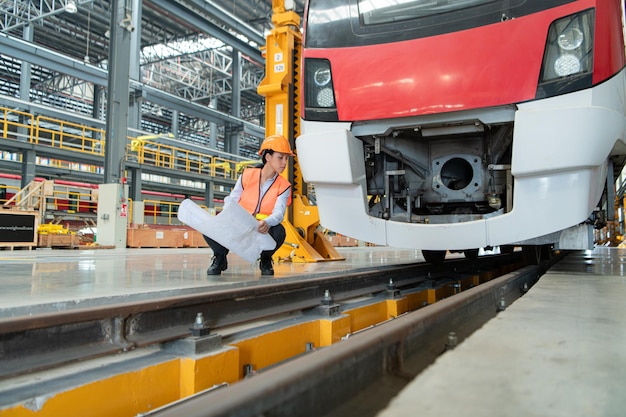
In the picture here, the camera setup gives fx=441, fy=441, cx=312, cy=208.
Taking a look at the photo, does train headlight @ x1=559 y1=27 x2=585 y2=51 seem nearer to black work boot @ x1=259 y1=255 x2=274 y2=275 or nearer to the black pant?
the black pant

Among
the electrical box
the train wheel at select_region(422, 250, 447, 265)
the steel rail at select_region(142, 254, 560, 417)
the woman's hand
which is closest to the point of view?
the steel rail at select_region(142, 254, 560, 417)

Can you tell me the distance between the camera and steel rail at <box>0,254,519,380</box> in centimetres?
151

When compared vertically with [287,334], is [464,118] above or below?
above

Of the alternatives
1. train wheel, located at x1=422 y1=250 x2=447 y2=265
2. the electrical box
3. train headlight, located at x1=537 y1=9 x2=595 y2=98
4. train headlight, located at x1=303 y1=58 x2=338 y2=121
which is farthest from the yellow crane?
the electrical box

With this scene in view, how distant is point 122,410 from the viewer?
1569 millimetres

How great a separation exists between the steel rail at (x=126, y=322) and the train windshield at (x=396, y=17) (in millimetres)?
1811

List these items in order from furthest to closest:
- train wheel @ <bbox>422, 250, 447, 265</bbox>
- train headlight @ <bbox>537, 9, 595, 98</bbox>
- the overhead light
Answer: the overhead light < train wheel @ <bbox>422, 250, 447, 265</bbox> < train headlight @ <bbox>537, 9, 595, 98</bbox>

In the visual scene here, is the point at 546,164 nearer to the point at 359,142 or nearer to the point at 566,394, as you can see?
the point at 359,142

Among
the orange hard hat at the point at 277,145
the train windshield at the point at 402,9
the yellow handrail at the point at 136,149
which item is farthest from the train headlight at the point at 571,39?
the yellow handrail at the point at 136,149

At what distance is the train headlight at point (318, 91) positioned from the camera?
3244mm

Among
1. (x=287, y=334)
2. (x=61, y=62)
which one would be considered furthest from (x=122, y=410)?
(x=61, y=62)

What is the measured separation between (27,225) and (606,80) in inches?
428

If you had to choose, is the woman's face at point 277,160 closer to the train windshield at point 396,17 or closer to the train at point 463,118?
the train at point 463,118

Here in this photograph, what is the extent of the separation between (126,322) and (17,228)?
967 cm
